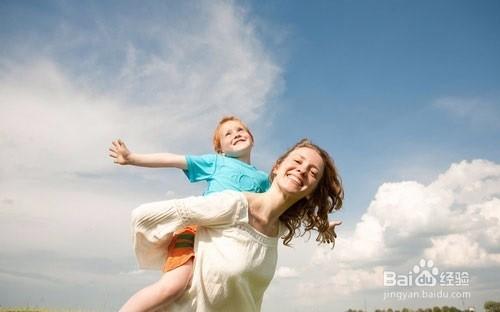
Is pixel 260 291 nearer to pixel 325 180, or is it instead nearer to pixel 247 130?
pixel 325 180

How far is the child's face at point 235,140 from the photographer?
20.5 feet

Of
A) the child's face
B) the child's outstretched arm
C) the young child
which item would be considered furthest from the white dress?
the child's face

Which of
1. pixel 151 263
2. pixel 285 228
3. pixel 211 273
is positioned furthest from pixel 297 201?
pixel 151 263

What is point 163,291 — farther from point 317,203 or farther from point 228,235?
point 317,203

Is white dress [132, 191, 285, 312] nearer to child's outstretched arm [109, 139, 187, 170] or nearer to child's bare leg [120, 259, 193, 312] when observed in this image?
child's bare leg [120, 259, 193, 312]

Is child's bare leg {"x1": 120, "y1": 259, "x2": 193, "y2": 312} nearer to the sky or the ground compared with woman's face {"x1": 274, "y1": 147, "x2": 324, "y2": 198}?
nearer to the ground

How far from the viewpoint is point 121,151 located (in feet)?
16.9

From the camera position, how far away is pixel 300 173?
4680 millimetres

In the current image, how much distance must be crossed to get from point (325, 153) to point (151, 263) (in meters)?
2.25

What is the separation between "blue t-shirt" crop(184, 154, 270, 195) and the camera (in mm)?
5727

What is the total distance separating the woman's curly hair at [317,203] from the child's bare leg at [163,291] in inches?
51.6

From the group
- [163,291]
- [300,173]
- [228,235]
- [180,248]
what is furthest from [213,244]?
[300,173]

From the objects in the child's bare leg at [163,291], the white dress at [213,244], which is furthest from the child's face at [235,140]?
the child's bare leg at [163,291]

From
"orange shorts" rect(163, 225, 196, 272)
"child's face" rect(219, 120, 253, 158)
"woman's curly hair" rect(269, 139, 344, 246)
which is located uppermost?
"child's face" rect(219, 120, 253, 158)
